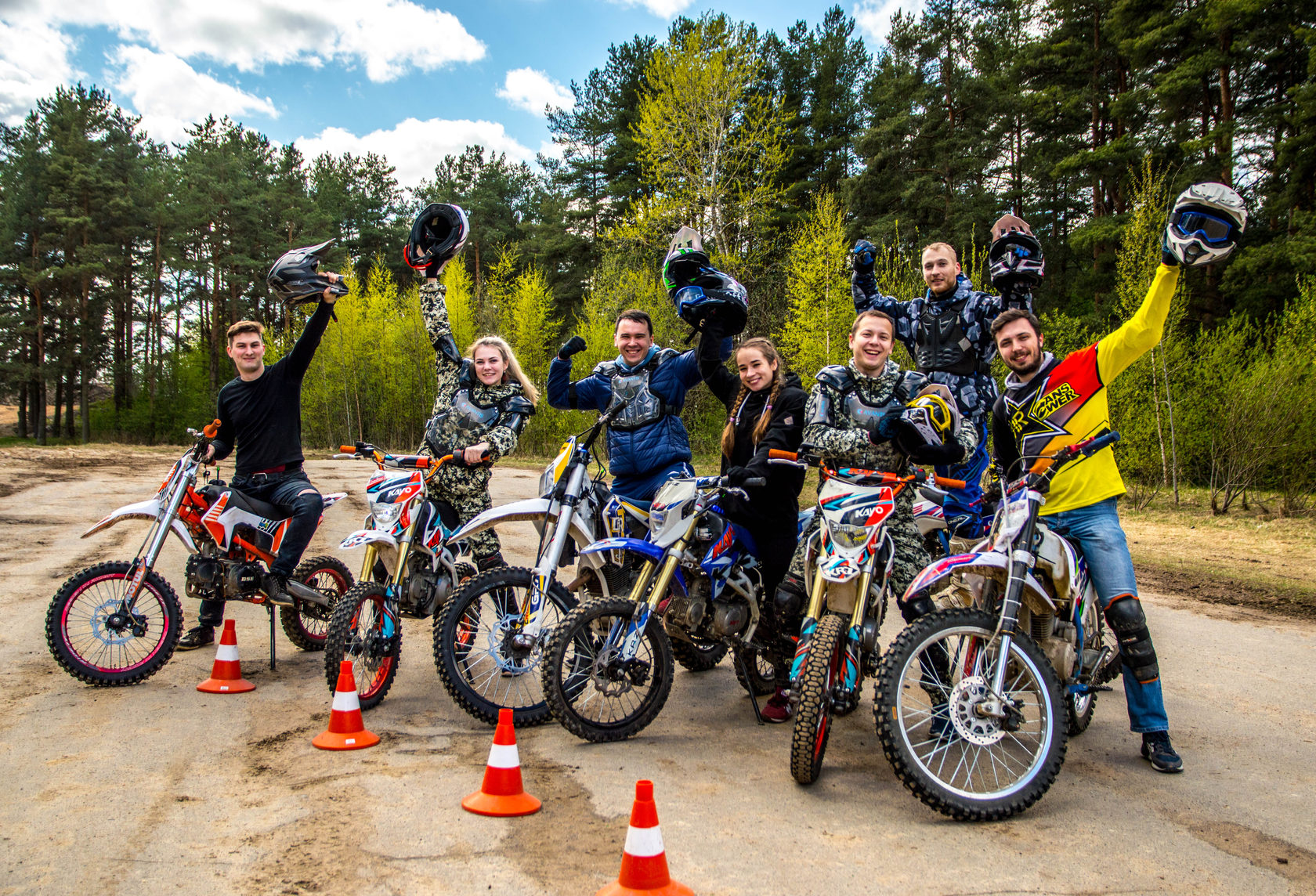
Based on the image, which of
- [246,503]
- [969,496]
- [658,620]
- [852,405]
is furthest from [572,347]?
[969,496]

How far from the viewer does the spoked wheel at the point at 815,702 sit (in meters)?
3.05

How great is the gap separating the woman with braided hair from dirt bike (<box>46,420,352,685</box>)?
2766mm

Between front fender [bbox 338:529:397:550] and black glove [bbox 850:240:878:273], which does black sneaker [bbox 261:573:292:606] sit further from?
black glove [bbox 850:240:878:273]

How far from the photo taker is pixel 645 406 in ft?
15.4

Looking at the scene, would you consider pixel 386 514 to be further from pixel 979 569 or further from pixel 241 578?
pixel 979 569

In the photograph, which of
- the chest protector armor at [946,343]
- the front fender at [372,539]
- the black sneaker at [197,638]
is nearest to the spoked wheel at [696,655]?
the front fender at [372,539]

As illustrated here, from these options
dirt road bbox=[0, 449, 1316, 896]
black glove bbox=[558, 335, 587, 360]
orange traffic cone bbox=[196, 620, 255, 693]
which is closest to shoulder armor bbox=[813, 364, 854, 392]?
black glove bbox=[558, 335, 587, 360]

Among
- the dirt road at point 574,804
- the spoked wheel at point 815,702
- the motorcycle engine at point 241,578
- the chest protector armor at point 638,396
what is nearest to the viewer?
the dirt road at point 574,804

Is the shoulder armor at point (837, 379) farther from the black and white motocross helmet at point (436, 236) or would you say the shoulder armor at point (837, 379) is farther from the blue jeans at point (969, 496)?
the black and white motocross helmet at point (436, 236)

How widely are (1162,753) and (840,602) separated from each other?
5.08 feet

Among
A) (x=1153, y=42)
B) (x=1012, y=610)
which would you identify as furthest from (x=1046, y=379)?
(x=1153, y=42)

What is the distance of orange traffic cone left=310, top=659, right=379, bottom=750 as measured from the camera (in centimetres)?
358

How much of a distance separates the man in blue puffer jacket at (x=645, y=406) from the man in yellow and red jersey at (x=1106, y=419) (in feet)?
5.33

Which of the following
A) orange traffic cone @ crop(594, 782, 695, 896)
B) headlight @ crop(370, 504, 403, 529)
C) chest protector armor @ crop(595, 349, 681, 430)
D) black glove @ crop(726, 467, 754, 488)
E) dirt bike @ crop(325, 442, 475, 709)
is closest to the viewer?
orange traffic cone @ crop(594, 782, 695, 896)
